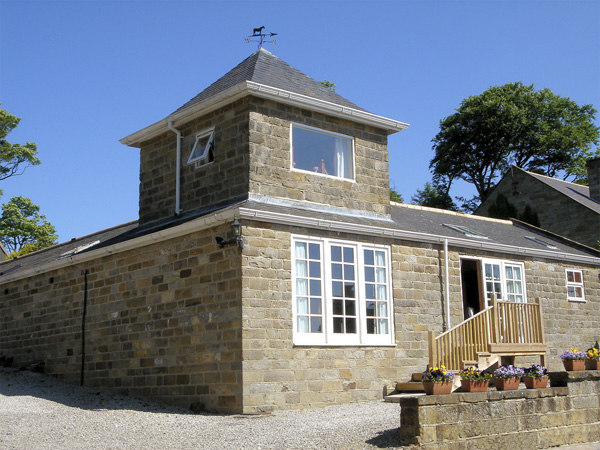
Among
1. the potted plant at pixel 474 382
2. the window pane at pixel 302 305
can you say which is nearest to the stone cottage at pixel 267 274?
the window pane at pixel 302 305

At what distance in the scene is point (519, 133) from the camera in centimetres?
4309

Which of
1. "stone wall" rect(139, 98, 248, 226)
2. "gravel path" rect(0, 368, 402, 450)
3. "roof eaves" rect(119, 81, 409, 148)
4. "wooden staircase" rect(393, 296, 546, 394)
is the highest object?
"roof eaves" rect(119, 81, 409, 148)

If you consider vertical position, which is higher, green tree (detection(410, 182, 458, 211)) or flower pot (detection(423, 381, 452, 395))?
green tree (detection(410, 182, 458, 211))

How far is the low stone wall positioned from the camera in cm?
883

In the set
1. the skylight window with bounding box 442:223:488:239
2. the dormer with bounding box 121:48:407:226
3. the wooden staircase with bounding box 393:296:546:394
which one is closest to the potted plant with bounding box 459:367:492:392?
the wooden staircase with bounding box 393:296:546:394

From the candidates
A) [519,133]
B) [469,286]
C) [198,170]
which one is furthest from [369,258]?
[519,133]

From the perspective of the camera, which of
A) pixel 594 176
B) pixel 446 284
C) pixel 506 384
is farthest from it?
pixel 594 176

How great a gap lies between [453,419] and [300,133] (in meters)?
7.40

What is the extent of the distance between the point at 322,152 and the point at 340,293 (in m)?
3.25

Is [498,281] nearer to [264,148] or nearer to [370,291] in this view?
[370,291]

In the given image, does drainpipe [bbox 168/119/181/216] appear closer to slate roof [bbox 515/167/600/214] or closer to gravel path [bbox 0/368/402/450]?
gravel path [bbox 0/368/402/450]

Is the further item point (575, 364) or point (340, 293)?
point (340, 293)

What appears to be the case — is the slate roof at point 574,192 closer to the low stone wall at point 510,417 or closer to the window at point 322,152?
the window at point 322,152

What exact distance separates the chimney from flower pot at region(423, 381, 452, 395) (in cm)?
2200
